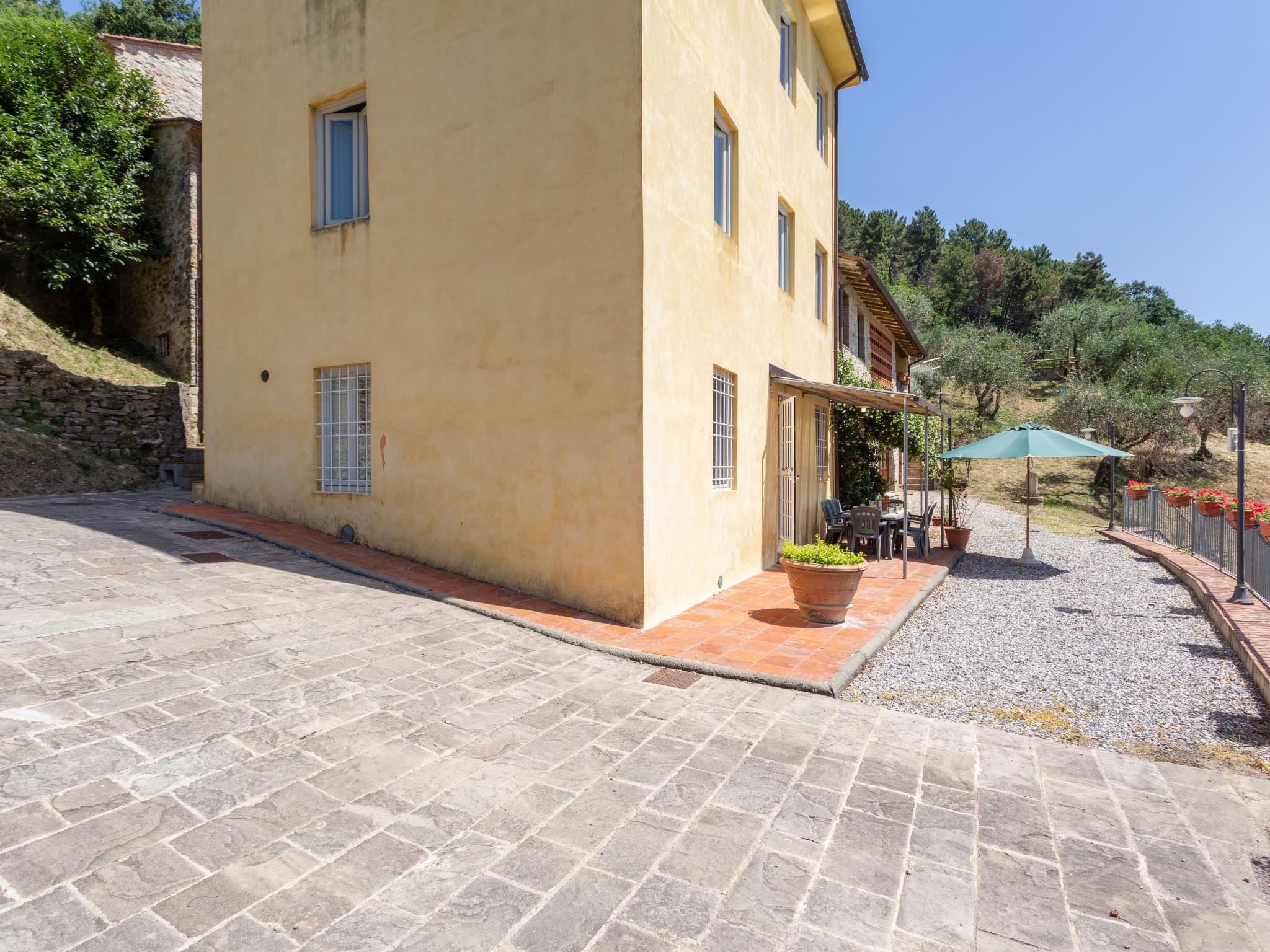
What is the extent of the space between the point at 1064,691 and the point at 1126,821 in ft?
6.71

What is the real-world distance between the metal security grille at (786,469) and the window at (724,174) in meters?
2.79

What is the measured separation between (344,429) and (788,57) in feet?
27.8

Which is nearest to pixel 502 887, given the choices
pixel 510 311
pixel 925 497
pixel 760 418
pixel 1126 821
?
pixel 1126 821

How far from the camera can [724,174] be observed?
841 cm

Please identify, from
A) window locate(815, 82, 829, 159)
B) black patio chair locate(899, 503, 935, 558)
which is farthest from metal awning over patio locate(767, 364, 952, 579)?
window locate(815, 82, 829, 159)

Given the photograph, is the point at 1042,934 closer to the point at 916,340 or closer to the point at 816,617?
the point at 816,617

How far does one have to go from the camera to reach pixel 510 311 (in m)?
6.94

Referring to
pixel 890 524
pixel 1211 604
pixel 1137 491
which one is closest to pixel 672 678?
pixel 1211 604

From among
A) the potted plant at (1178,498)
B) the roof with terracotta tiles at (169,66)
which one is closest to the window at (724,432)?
the potted plant at (1178,498)

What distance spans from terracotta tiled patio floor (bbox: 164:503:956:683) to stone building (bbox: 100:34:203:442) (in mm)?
9371

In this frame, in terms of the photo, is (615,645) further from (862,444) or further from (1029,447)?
(862,444)

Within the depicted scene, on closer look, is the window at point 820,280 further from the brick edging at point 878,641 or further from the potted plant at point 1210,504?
the potted plant at point 1210,504

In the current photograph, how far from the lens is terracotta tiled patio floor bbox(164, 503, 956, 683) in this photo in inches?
219

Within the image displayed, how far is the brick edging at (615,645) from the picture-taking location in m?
4.96
